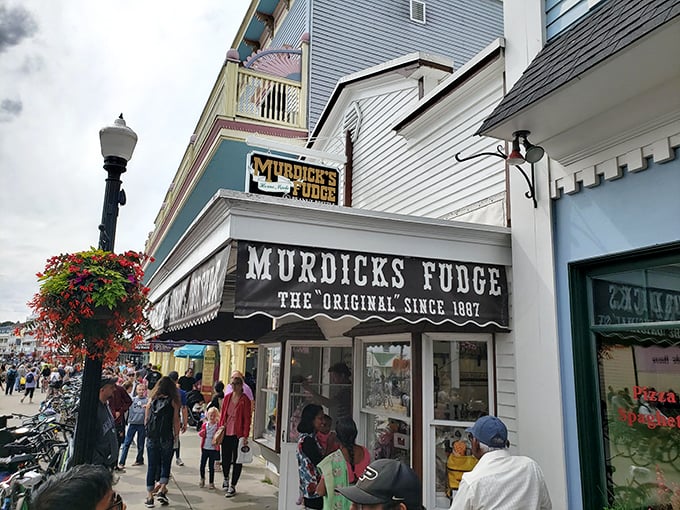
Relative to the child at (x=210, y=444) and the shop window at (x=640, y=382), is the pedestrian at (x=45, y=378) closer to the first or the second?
the child at (x=210, y=444)

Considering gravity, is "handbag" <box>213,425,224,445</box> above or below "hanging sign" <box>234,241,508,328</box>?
below

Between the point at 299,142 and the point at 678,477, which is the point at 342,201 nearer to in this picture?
the point at 299,142

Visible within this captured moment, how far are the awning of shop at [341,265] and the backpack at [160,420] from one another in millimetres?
2838

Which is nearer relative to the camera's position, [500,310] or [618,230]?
[618,230]

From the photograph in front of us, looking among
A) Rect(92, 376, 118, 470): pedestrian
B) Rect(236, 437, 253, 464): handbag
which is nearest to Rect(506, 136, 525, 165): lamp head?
Rect(92, 376, 118, 470): pedestrian

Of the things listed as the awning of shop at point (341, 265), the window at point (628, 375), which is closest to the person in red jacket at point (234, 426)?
the awning of shop at point (341, 265)

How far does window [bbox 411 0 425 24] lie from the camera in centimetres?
1501

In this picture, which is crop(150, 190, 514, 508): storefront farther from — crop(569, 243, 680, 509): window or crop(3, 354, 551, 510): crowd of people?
crop(569, 243, 680, 509): window

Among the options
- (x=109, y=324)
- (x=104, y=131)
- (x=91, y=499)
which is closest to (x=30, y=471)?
(x=109, y=324)

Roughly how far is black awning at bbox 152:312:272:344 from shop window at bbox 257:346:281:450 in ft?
2.00

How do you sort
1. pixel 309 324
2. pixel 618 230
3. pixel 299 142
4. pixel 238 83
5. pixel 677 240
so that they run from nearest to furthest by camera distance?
pixel 677 240, pixel 618 230, pixel 309 324, pixel 238 83, pixel 299 142

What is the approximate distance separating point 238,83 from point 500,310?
6487 mm

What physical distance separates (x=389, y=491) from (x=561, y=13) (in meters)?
4.35

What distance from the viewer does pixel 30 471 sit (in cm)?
521
